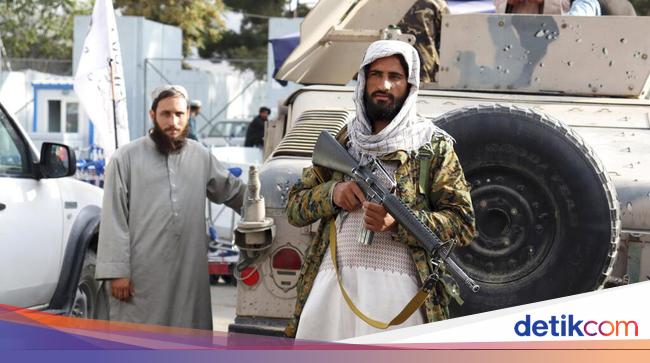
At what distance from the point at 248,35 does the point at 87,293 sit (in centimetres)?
3722

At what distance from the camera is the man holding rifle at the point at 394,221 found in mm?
3828

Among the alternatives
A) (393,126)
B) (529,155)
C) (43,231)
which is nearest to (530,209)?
(529,155)

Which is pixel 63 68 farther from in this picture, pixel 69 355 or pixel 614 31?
pixel 69 355

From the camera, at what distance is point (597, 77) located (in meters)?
5.88

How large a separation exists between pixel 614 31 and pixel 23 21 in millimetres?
→ 33783

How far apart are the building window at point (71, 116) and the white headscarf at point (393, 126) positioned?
2175 cm

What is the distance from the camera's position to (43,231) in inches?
247

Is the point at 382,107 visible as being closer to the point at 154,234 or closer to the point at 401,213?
the point at 401,213

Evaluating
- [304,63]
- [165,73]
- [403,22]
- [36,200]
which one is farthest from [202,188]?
[165,73]

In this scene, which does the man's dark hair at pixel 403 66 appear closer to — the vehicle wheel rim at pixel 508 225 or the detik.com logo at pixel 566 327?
the vehicle wheel rim at pixel 508 225

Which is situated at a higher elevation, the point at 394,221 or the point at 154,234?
the point at 394,221

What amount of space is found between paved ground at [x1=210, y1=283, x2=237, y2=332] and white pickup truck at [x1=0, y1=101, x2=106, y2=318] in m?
1.75

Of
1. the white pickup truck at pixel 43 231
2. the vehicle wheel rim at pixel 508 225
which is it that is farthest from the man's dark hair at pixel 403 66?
the white pickup truck at pixel 43 231

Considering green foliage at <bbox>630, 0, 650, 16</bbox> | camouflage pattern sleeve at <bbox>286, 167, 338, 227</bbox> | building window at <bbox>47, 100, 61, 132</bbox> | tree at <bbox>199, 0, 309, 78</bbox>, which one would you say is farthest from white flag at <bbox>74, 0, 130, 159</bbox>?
tree at <bbox>199, 0, 309, 78</bbox>
